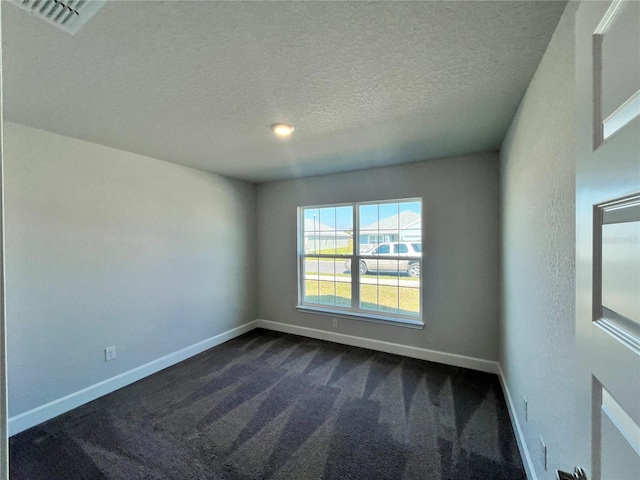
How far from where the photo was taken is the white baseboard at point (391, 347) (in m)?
2.88

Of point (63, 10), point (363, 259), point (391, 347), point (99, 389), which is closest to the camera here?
point (63, 10)

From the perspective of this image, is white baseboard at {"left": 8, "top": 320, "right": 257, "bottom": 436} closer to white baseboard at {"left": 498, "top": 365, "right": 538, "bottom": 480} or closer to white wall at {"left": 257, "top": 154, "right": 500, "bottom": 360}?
white wall at {"left": 257, "top": 154, "right": 500, "bottom": 360}

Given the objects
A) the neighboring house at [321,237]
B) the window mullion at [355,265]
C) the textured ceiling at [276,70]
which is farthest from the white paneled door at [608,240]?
the neighboring house at [321,237]

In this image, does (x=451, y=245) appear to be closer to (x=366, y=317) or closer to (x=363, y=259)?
(x=363, y=259)

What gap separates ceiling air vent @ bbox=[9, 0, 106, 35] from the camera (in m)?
1.01

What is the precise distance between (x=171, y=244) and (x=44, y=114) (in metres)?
1.55

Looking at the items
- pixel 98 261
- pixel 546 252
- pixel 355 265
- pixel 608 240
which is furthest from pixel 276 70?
pixel 355 265

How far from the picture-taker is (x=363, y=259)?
363 cm

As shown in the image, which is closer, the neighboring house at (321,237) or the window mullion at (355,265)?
the window mullion at (355,265)

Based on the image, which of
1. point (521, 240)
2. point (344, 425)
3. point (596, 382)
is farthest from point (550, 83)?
point (344, 425)

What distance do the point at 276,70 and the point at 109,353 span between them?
2.89 metres

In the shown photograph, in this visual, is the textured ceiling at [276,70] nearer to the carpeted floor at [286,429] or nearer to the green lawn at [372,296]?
the green lawn at [372,296]

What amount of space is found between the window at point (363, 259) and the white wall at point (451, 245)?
0.45 feet

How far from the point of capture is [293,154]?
9.37ft
